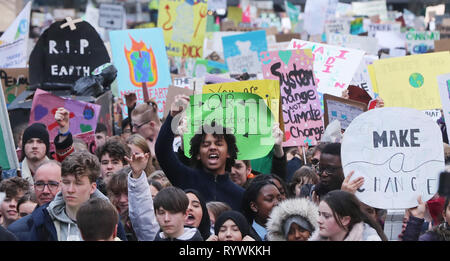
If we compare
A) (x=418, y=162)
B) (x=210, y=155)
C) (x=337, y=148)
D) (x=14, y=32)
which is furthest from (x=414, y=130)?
(x=14, y=32)

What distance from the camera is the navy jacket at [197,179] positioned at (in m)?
4.82

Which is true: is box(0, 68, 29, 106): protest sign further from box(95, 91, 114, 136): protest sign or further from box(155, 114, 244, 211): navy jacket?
box(155, 114, 244, 211): navy jacket

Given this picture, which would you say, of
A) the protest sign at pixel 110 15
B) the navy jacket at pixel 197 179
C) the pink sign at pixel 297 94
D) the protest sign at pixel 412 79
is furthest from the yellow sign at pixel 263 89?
the protest sign at pixel 110 15

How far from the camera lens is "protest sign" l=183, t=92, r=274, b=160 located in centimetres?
509

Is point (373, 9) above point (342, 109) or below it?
above

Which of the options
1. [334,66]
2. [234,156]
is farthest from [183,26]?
[234,156]

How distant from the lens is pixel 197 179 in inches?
190

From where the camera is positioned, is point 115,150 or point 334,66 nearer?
point 115,150

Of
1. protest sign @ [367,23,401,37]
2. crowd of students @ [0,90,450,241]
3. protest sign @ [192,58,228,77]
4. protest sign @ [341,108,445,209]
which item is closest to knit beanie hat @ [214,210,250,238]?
crowd of students @ [0,90,450,241]

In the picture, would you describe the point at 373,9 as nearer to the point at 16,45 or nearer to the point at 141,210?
the point at 16,45

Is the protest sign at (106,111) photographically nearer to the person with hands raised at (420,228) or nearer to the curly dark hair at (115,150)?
the curly dark hair at (115,150)

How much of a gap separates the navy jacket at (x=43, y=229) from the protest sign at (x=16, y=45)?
23.5 ft

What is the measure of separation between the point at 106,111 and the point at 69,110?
0.71m

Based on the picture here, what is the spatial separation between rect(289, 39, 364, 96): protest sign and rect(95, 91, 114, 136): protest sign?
185 centimetres
